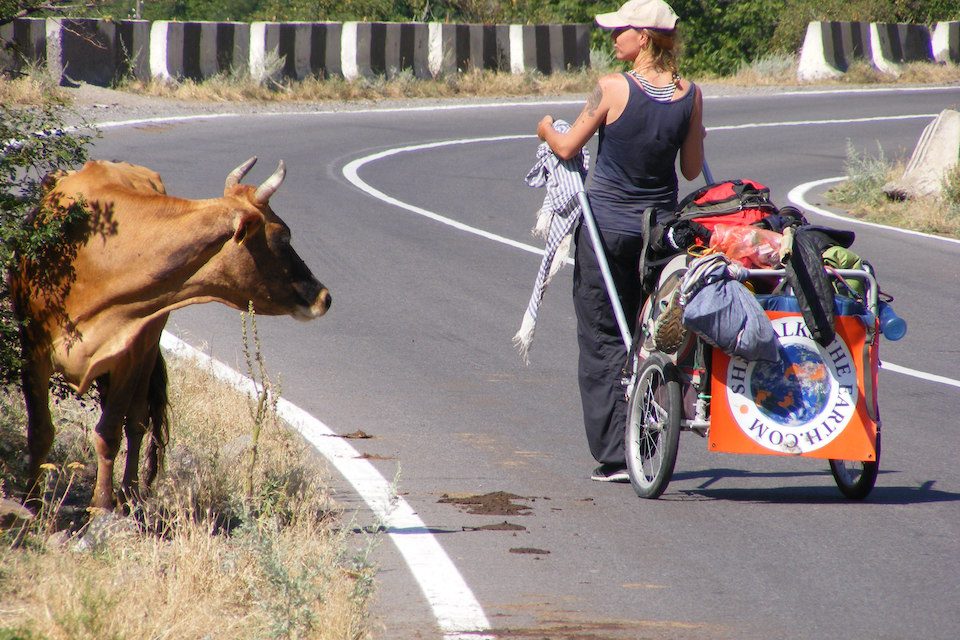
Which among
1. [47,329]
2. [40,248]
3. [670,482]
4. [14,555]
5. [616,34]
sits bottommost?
[670,482]

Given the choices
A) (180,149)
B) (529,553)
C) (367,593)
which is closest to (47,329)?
(367,593)

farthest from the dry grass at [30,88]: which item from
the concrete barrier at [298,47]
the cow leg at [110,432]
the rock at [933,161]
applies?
the cow leg at [110,432]

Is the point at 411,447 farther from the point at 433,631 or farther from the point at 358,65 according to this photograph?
the point at 358,65

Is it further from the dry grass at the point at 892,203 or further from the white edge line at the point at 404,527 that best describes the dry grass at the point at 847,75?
the white edge line at the point at 404,527

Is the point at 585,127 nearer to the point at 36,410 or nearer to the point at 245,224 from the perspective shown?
the point at 245,224

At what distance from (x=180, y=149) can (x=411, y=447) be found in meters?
12.5

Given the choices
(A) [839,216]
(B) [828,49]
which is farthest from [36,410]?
(B) [828,49]

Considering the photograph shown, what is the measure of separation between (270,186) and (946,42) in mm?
36648

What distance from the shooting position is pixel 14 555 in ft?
15.8

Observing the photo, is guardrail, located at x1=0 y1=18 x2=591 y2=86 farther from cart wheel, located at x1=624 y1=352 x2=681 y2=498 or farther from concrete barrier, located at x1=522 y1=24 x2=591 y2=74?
cart wheel, located at x1=624 y1=352 x2=681 y2=498

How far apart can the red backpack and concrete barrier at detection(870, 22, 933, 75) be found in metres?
31.4

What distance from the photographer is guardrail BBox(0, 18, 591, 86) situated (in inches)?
947

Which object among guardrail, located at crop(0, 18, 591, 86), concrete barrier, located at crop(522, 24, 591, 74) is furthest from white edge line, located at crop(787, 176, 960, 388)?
concrete barrier, located at crop(522, 24, 591, 74)

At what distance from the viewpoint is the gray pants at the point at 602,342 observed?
695cm
